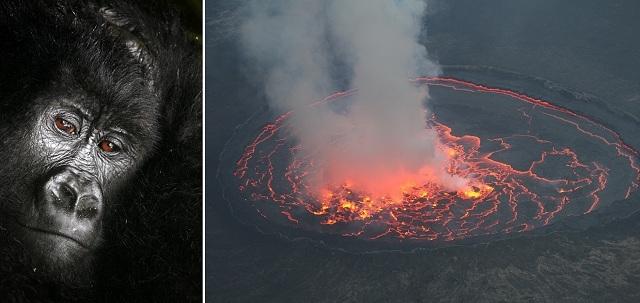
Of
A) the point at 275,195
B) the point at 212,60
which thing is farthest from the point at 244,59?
the point at 275,195

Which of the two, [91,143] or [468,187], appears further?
[468,187]

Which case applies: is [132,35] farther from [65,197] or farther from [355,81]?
[355,81]

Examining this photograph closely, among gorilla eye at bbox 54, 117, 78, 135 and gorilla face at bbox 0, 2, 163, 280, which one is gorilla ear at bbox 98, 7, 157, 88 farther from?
gorilla eye at bbox 54, 117, 78, 135

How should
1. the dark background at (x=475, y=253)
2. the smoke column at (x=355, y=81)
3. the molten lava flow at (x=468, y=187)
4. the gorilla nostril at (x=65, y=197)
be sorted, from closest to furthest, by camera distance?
the gorilla nostril at (x=65, y=197) < the dark background at (x=475, y=253) < the molten lava flow at (x=468, y=187) < the smoke column at (x=355, y=81)

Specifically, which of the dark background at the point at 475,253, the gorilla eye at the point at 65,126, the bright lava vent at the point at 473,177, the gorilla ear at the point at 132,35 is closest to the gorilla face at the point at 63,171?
the gorilla eye at the point at 65,126

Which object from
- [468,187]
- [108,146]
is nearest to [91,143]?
[108,146]

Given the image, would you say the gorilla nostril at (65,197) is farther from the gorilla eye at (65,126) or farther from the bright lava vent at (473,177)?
the bright lava vent at (473,177)

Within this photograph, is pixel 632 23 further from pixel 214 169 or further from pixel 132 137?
pixel 132 137
